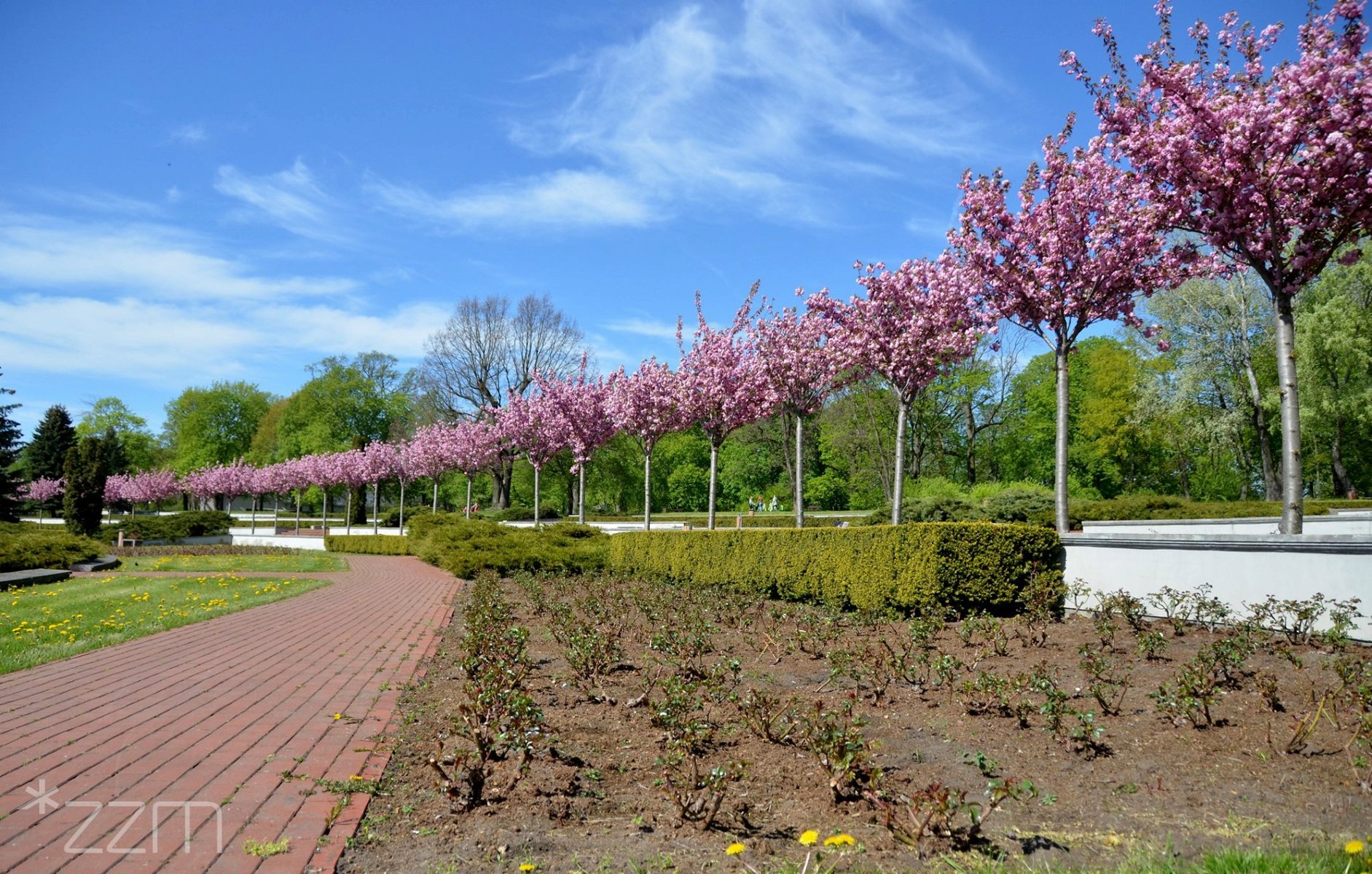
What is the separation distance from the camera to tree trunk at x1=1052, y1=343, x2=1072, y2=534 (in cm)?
1212

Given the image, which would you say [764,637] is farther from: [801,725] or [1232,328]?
[1232,328]

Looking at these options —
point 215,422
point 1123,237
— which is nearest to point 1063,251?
point 1123,237

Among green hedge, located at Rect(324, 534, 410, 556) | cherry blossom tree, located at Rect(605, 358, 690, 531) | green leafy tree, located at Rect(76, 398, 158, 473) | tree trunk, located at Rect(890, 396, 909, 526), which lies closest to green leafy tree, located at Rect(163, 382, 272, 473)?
green leafy tree, located at Rect(76, 398, 158, 473)

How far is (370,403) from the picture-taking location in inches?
2741

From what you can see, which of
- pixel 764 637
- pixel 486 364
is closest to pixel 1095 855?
pixel 764 637

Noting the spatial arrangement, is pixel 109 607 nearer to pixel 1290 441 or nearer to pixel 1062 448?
pixel 1062 448

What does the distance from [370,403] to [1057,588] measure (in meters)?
67.8

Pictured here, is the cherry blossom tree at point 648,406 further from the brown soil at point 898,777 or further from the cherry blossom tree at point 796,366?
the brown soil at point 898,777

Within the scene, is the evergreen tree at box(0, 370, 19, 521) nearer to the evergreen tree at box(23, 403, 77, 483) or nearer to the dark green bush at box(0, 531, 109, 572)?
the dark green bush at box(0, 531, 109, 572)

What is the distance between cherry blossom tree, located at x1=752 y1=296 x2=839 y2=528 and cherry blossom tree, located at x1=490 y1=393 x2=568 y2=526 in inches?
443

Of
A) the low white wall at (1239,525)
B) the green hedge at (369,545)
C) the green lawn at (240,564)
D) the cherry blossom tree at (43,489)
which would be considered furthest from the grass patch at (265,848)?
the cherry blossom tree at (43,489)

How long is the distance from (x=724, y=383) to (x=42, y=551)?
16.5m

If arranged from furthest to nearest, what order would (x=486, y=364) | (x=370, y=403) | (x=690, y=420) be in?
(x=370, y=403)
(x=486, y=364)
(x=690, y=420)

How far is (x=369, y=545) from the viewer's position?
32.8 m
